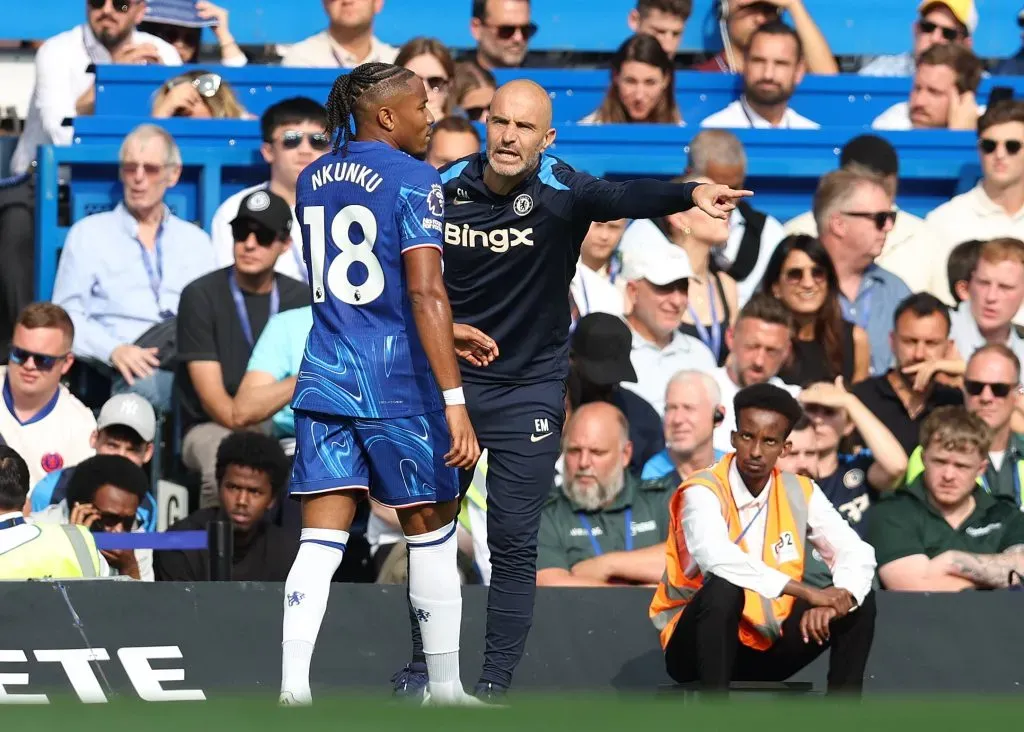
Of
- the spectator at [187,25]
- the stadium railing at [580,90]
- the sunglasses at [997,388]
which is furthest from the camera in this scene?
the spectator at [187,25]

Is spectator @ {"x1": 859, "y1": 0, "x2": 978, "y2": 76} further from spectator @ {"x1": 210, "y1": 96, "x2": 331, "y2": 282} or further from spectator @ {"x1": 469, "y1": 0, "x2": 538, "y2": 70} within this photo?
spectator @ {"x1": 210, "y1": 96, "x2": 331, "y2": 282}

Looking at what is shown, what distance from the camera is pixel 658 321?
9.07 metres

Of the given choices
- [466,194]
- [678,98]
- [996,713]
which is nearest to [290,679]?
[466,194]

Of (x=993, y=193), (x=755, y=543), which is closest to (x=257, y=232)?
(x=755, y=543)

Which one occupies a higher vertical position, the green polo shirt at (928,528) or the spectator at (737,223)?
the spectator at (737,223)

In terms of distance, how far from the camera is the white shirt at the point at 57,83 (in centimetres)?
1052

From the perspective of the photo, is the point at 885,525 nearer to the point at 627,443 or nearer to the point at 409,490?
the point at 627,443

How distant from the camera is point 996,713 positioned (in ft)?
12.4

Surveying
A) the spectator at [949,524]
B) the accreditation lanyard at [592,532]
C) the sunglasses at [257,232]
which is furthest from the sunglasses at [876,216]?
the sunglasses at [257,232]

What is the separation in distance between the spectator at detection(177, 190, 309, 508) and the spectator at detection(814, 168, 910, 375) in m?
2.74

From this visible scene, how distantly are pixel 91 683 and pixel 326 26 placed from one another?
653 cm

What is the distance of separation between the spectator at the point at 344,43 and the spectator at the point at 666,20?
4.94ft

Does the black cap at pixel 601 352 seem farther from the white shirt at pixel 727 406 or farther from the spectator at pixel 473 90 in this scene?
the spectator at pixel 473 90

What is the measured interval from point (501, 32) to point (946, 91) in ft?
8.55
